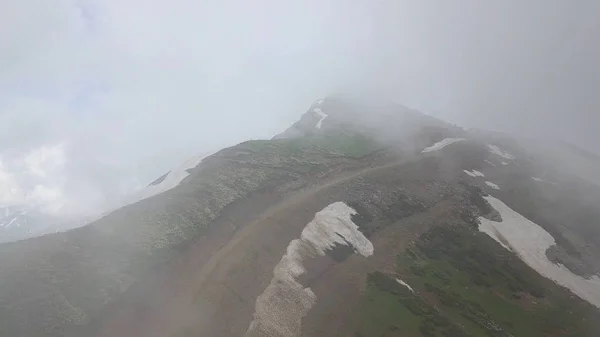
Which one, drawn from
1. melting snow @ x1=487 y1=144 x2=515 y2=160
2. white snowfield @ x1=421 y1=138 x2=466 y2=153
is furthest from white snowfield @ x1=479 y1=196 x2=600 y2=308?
melting snow @ x1=487 y1=144 x2=515 y2=160

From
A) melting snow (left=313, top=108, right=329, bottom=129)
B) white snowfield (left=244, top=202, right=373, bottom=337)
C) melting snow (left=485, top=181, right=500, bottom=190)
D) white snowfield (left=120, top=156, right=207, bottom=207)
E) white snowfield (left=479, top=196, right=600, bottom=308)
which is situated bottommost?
white snowfield (left=479, top=196, right=600, bottom=308)

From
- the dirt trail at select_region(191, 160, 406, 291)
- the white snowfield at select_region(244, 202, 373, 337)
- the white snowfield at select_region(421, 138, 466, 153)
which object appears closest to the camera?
the white snowfield at select_region(244, 202, 373, 337)

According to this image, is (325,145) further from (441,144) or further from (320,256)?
(320,256)

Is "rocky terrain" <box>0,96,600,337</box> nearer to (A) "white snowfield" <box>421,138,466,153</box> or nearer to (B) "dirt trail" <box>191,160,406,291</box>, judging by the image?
(B) "dirt trail" <box>191,160,406,291</box>

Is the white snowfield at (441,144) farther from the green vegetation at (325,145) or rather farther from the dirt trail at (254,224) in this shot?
the dirt trail at (254,224)

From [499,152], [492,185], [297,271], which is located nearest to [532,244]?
[492,185]

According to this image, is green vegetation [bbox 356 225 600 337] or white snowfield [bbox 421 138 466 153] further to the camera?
white snowfield [bbox 421 138 466 153]

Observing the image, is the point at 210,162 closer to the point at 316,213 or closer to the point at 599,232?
the point at 316,213
